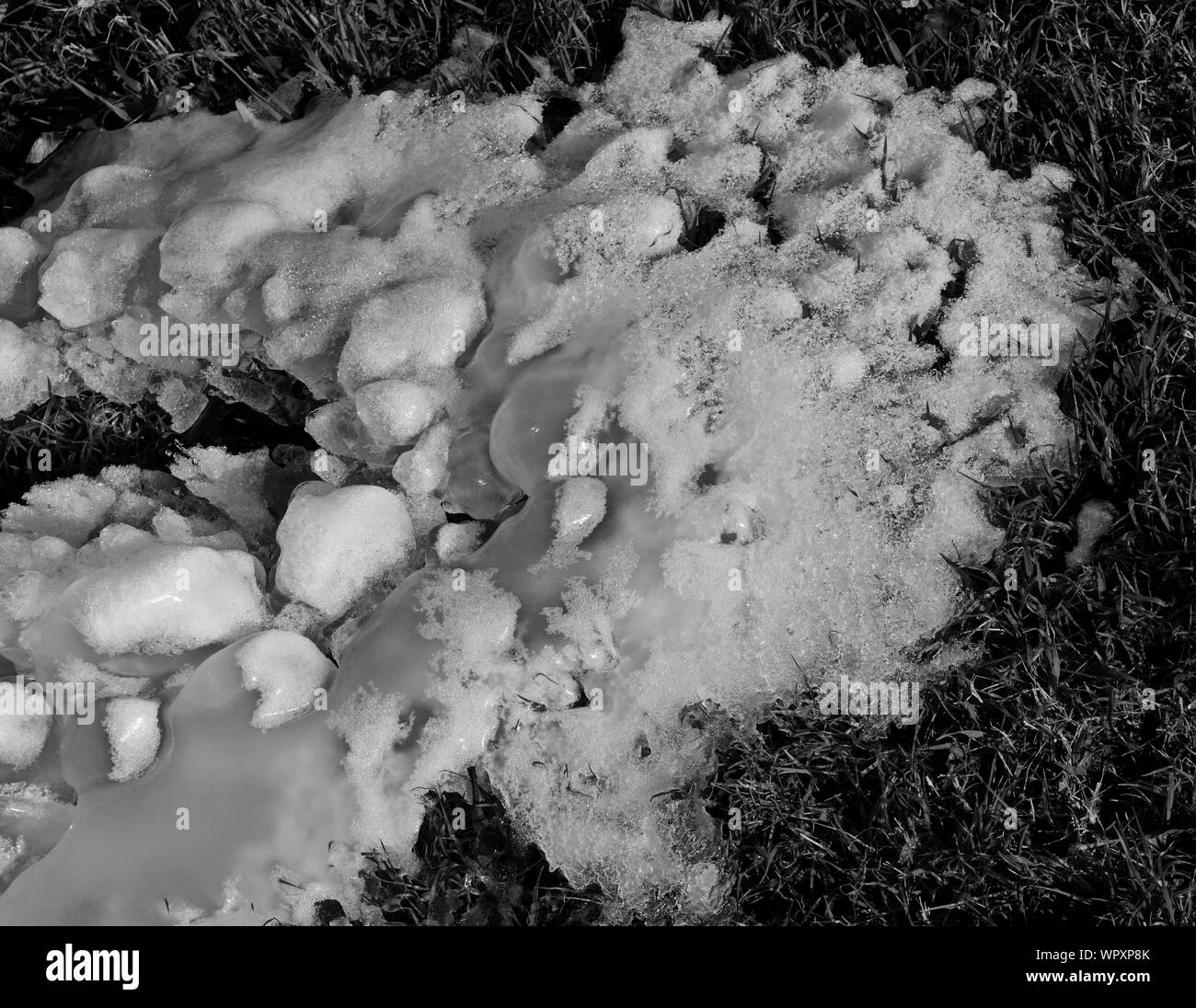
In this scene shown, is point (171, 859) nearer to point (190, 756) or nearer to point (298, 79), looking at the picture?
point (190, 756)

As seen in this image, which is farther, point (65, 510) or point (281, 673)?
point (65, 510)

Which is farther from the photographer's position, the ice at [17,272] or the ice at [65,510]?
the ice at [17,272]

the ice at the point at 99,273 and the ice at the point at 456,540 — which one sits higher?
the ice at the point at 99,273

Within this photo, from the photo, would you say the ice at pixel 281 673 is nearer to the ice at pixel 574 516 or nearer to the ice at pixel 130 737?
the ice at pixel 130 737

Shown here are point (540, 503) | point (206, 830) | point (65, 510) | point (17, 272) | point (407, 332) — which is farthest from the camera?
point (17, 272)

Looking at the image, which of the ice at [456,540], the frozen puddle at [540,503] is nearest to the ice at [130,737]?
the frozen puddle at [540,503]

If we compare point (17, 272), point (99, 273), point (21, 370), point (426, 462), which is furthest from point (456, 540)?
point (17, 272)

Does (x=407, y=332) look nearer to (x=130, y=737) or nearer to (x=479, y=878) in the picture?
(x=130, y=737)
